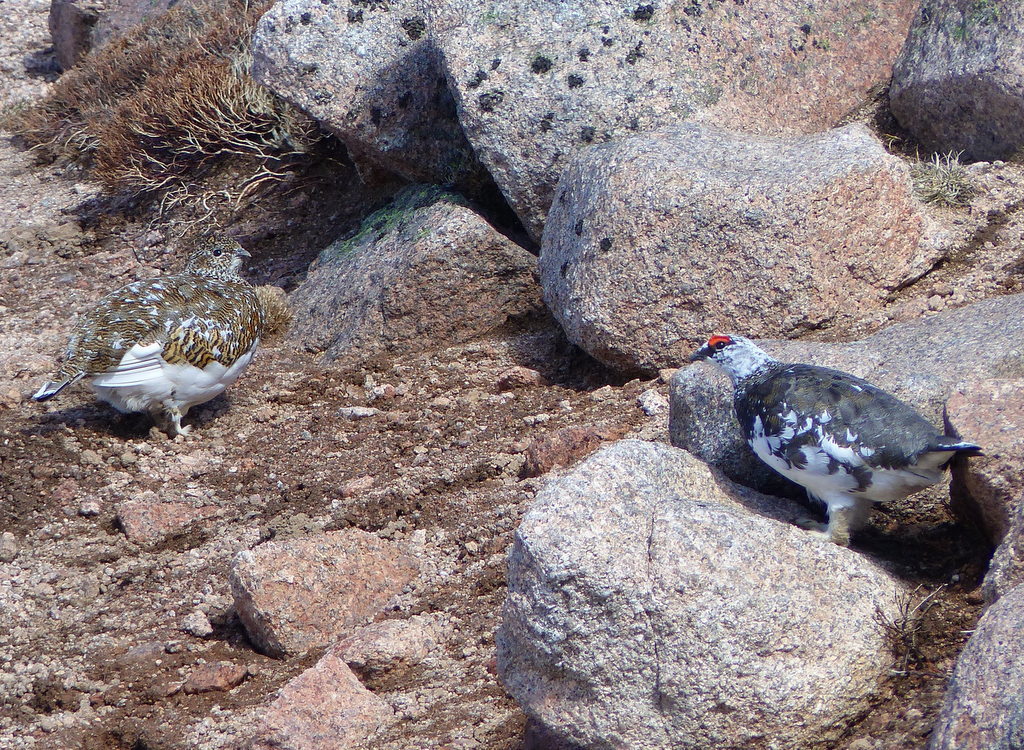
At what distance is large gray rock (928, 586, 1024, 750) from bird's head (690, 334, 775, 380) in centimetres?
180

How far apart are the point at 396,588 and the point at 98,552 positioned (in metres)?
1.92

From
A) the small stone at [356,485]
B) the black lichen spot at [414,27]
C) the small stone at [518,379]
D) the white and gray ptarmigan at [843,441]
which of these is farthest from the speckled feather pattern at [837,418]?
the black lichen spot at [414,27]

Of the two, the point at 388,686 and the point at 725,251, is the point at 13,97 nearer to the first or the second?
the point at 725,251

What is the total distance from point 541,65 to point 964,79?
2.91 m

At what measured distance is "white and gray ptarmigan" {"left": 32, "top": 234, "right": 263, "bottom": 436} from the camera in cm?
658

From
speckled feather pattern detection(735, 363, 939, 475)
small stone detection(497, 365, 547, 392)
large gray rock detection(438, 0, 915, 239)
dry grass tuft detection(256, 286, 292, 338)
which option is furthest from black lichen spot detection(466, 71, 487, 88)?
speckled feather pattern detection(735, 363, 939, 475)

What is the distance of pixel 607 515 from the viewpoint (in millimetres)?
3529

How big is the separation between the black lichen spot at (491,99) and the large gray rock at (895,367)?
309 cm

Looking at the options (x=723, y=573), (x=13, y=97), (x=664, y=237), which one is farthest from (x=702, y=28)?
(x=13, y=97)

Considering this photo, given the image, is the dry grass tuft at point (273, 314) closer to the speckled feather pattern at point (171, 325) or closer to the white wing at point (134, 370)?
the speckled feather pattern at point (171, 325)

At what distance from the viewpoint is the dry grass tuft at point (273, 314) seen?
26.7 feet

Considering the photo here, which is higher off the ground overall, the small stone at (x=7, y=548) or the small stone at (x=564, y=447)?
the small stone at (x=564, y=447)

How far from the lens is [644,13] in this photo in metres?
7.54

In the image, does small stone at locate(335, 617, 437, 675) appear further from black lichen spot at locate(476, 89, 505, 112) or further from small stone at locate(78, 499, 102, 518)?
black lichen spot at locate(476, 89, 505, 112)
